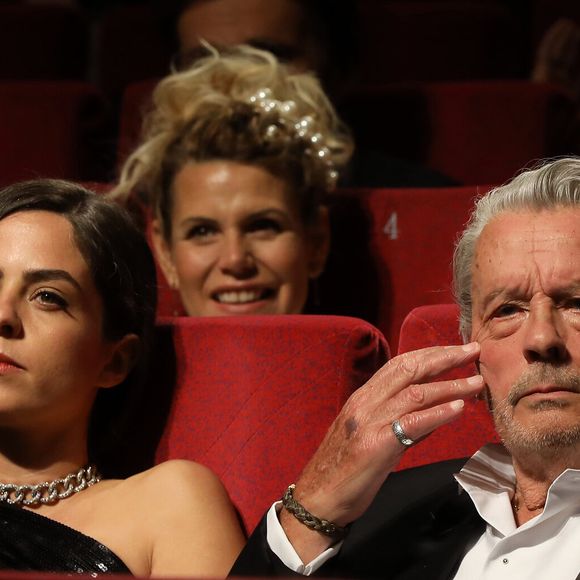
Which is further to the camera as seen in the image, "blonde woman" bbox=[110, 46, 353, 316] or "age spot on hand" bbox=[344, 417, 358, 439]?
"blonde woman" bbox=[110, 46, 353, 316]

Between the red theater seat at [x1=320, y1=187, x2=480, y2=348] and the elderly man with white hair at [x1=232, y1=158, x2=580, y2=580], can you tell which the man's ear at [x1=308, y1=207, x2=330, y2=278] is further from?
the elderly man with white hair at [x1=232, y1=158, x2=580, y2=580]

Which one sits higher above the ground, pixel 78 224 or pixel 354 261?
pixel 78 224

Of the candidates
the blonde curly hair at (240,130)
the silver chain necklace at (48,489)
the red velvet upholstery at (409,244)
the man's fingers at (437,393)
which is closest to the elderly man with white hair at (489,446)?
the man's fingers at (437,393)

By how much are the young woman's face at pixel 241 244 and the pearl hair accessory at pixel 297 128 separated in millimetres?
46

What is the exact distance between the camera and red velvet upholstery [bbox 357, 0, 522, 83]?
165 centimetres

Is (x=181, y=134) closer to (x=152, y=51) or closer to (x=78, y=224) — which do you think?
(x=78, y=224)

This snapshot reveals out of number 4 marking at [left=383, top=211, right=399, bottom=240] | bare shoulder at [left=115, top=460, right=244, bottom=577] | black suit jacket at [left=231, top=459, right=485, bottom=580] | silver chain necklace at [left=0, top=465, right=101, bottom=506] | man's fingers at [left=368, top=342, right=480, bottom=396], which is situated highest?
man's fingers at [left=368, top=342, right=480, bottom=396]

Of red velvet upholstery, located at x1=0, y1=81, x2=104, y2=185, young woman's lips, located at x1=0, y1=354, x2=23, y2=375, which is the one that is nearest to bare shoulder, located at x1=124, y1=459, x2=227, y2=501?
young woman's lips, located at x1=0, y1=354, x2=23, y2=375

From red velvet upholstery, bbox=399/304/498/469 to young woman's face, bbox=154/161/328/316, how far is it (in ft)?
0.92

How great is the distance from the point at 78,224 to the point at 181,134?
33 centimetres

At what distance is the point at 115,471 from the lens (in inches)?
38.4

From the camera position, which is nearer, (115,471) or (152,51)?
(115,471)

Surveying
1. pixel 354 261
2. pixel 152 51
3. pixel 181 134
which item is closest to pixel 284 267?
pixel 354 261

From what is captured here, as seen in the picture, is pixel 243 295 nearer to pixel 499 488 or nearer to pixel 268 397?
pixel 268 397
